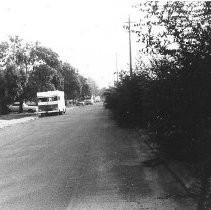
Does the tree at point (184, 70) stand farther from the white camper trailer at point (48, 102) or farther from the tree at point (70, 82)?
the tree at point (70, 82)

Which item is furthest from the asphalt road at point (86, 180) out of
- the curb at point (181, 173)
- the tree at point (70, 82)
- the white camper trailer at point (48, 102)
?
the tree at point (70, 82)

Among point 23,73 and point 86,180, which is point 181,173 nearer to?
point 86,180

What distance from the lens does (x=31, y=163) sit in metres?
11.4

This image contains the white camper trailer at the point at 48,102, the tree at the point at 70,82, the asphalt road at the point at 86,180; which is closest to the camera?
the asphalt road at the point at 86,180

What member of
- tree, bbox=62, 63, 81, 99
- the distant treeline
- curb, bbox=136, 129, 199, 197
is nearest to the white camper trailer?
the distant treeline

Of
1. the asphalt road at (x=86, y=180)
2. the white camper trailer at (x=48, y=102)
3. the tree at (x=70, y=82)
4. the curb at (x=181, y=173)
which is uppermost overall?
the tree at (x=70, y=82)

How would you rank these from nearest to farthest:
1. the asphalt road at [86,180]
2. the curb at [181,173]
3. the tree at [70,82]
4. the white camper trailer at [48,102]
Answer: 1. the asphalt road at [86,180]
2. the curb at [181,173]
3. the white camper trailer at [48,102]
4. the tree at [70,82]

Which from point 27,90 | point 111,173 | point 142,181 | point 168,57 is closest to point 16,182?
point 111,173

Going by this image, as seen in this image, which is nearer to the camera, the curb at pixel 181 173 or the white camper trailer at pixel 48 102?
the curb at pixel 181 173

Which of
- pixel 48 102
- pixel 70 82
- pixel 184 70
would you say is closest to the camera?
pixel 184 70

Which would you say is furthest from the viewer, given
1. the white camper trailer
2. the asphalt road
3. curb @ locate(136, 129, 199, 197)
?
the white camper trailer

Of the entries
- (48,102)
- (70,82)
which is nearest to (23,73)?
(48,102)

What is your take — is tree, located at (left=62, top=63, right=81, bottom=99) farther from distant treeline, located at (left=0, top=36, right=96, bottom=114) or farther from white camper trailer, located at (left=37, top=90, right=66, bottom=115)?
white camper trailer, located at (left=37, top=90, right=66, bottom=115)

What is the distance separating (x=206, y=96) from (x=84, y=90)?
348ft
